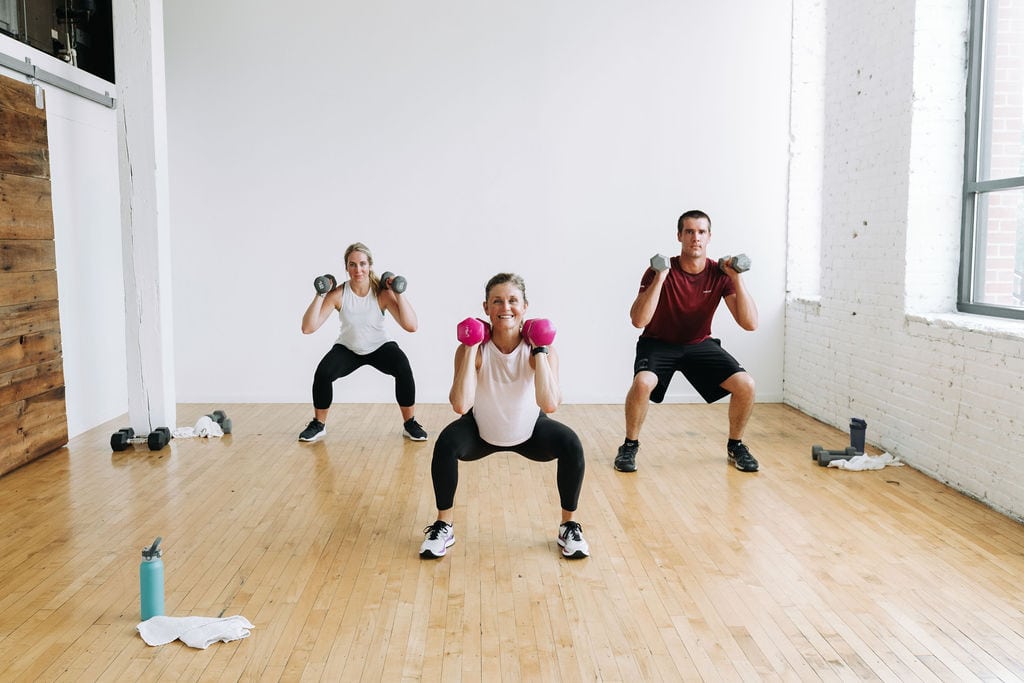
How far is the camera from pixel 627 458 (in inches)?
175

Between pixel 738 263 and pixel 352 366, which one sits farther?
pixel 352 366

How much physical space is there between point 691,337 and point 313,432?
84.2 inches

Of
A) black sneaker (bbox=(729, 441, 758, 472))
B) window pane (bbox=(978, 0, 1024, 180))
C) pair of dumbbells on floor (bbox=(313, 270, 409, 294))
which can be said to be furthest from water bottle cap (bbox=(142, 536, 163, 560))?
window pane (bbox=(978, 0, 1024, 180))

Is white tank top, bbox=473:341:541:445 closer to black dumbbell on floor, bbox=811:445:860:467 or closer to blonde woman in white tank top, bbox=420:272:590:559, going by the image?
blonde woman in white tank top, bbox=420:272:590:559

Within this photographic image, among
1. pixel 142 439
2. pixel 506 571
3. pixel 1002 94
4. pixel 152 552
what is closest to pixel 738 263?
pixel 1002 94

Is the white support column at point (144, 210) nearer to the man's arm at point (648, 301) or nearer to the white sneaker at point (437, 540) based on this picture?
the white sneaker at point (437, 540)

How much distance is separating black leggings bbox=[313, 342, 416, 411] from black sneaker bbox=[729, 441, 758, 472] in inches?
69.9

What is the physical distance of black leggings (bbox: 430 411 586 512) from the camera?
3.18m

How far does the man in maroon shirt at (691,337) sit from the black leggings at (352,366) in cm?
130

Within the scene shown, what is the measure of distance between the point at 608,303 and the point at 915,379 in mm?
2293

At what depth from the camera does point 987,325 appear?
390cm

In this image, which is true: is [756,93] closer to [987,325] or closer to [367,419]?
[987,325]

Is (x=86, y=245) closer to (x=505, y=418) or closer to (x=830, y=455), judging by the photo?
(x=505, y=418)

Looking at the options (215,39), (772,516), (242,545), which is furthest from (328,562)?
(215,39)
